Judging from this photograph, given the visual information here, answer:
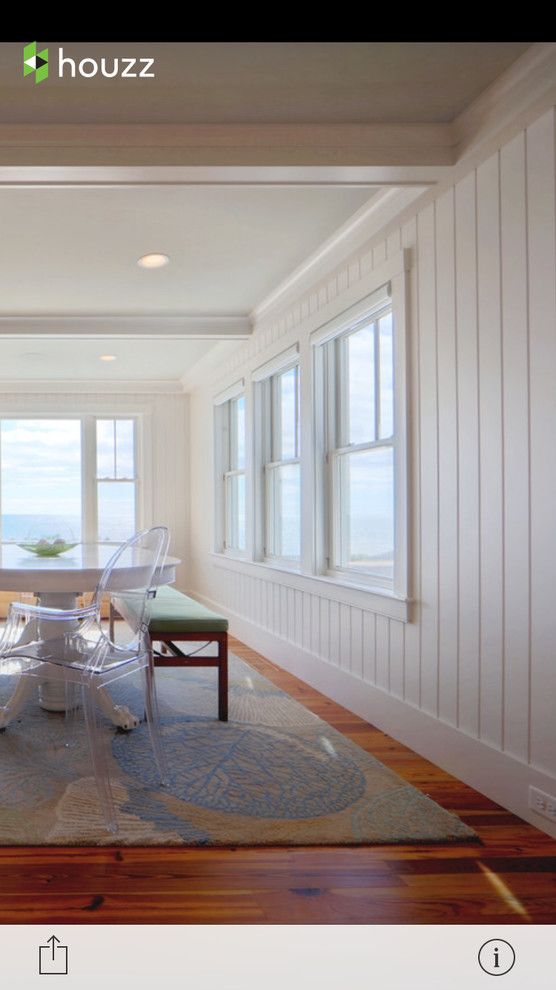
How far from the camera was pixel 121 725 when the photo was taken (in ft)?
10.5

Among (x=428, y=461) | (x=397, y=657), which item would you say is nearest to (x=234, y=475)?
(x=397, y=657)

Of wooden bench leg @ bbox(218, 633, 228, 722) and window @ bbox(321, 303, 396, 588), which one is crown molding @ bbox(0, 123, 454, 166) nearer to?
window @ bbox(321, 303, 396, 588)

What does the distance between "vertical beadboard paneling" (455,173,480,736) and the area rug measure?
1.48ft

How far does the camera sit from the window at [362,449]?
3357 mm

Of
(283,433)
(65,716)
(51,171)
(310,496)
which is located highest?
(51,171)

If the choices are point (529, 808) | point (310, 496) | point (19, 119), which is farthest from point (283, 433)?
point (529, 808)

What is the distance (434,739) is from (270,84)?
2.40 m

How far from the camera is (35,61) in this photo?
6.80 feet

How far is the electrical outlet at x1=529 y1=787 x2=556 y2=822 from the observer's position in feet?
6.92

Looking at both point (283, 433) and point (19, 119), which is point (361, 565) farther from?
point (19, 119)

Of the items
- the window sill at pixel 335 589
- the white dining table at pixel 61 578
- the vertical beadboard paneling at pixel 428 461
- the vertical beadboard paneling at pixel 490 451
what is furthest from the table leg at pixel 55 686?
the vertical beadboard paneling at pixel 490 451

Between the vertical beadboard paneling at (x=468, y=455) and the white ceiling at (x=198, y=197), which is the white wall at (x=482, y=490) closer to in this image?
the vertical beadboard paneling at (x=468, y=455)

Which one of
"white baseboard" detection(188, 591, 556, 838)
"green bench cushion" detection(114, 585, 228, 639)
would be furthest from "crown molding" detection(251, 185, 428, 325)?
"white baseboard" detection(188, 591, 556, 838)

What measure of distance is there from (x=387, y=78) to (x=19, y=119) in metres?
1.23
